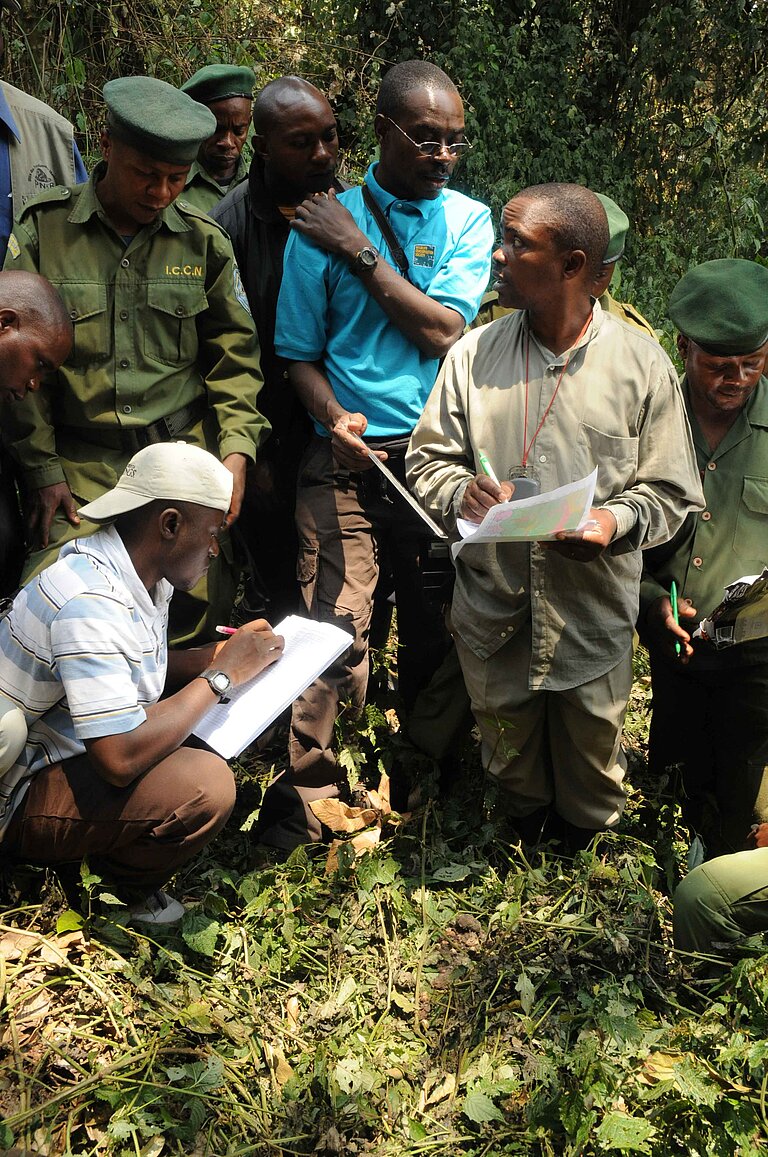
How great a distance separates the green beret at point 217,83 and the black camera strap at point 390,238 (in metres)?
1.31

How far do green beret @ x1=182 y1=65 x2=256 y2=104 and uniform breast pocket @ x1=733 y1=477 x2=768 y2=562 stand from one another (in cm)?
279

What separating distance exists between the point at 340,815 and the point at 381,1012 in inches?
28.0

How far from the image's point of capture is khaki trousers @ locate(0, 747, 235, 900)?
10.0 feet

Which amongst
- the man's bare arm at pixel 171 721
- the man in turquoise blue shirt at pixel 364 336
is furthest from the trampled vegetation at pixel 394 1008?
the man's bare arm at pixel 171 721

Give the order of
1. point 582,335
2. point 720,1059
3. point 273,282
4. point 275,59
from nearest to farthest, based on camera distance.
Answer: point 720,1059 < point 582,335 < point 273,282 < point 275,59

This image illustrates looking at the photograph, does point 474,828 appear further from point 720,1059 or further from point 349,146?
point 349,146

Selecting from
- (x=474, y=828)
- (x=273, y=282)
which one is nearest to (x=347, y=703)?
(x=474, y=828)

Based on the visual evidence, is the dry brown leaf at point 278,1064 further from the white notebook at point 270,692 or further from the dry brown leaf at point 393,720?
the dry brown leaf at point 393,720

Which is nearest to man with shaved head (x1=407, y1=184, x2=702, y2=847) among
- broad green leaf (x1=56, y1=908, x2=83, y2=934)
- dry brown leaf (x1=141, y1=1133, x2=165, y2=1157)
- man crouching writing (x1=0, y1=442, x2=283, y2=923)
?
man crouching writing (x1=0, y1=442, x2=283, y2=923)

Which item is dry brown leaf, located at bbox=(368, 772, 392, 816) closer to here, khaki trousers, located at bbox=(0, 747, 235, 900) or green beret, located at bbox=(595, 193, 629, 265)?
khaki trousers, located at bbox=(0, 747, 235, 900)

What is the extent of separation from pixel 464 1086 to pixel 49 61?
6330 mm

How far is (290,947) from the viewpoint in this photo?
327 cm

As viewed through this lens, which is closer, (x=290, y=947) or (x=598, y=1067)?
(x=598, y=1067)

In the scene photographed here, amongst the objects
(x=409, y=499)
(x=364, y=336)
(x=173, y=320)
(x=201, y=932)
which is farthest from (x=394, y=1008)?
(x=173, y=320)
